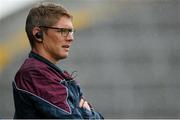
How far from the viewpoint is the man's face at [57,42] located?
104 inches

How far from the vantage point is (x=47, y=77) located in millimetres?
2539

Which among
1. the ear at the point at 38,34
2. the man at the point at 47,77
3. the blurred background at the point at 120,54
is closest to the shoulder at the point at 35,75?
the man at the point at 47,77

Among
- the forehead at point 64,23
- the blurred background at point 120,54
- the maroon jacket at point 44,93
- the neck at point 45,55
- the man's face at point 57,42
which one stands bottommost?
the blurred background at point 120,54

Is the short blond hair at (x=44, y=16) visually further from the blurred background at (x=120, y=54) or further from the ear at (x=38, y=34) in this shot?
the blurred background at (x=120, y=54)

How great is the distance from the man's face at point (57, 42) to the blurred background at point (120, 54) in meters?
4.59

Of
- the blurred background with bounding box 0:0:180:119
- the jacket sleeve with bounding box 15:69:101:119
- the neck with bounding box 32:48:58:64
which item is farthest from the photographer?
the blurred background with bounding box 0:0:180:119

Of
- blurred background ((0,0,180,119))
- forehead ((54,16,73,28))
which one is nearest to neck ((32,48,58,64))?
forehead ((54,16,73,28))

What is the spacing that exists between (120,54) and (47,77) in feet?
17.2

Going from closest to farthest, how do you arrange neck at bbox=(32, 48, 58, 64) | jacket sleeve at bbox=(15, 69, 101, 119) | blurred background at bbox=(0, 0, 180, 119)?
jacket sleeve at bbox=(15, 69, 101, 119) → neck at bbox=(32, 48, 58, 64) → blurred background at bbox=(0, 0, 180, 119)

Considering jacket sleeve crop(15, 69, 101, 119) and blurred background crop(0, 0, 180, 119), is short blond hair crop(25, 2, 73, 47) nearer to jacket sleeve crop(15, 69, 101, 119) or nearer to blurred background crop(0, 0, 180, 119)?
jacket sleeve crop(15, 69, 101, 119)

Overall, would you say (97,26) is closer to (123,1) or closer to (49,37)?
(123,1)


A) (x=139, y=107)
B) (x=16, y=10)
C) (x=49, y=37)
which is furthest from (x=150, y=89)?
(x=49, y=37)

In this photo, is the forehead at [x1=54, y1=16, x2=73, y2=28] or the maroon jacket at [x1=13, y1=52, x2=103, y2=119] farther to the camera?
the forehead at [x1=54, y1=16, x2=73, y2=28]

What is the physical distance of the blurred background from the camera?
24.4ft
